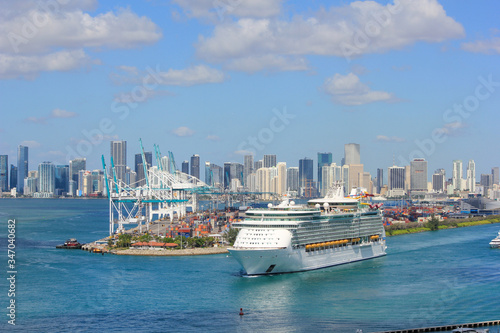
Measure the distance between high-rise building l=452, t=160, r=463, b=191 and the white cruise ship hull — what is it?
144 meters

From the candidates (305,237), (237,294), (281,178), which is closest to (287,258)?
(305,237)

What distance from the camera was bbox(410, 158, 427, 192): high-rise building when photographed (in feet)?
505

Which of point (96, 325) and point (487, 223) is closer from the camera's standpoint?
point (96, 325)

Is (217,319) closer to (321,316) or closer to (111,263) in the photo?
(321,316)

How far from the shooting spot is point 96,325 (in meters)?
21.4

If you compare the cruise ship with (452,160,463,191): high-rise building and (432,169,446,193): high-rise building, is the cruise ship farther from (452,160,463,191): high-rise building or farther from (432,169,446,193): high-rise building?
(452,160,463,191): high-rise building

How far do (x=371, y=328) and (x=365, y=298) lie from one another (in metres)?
4.90

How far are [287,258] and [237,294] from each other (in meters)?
5.01

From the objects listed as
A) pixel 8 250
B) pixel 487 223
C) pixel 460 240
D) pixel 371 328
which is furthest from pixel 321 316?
pixel 487 223

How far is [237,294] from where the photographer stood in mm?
26109

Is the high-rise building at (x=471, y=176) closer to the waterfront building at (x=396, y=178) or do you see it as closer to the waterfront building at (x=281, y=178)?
the waterfront building at (x=396, y=178)

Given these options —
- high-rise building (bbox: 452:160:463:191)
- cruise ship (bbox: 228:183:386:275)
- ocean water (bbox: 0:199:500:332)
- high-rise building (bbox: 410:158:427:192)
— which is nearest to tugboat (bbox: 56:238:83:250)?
ocean water (bbox: 0:199:500:332)

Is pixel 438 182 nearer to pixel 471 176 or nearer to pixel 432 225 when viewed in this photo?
pixel 471 176

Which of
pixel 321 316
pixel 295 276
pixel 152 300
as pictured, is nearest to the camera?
pixel 321 316
